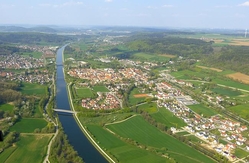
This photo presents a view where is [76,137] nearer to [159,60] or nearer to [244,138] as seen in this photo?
[244,138]

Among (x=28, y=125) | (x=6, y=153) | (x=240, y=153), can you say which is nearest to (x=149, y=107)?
(x=240, y=153)

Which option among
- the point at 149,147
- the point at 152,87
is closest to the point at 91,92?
the point at 152,87

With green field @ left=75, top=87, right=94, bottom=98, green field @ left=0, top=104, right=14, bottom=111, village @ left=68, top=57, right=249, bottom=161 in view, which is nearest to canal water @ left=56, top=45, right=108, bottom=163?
green field @ left=75, top=87, right=94, bottom=98

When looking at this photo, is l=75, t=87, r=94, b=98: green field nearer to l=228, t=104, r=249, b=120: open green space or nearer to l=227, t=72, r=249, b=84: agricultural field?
l=228, t=104, r=249, b=120: open green space

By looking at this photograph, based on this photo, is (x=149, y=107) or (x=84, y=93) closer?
(x=149, y=107)

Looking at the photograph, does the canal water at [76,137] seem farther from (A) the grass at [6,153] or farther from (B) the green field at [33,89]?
(A) the grass at [6,153]

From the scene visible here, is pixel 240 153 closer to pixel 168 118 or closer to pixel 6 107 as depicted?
pixel 168 118
